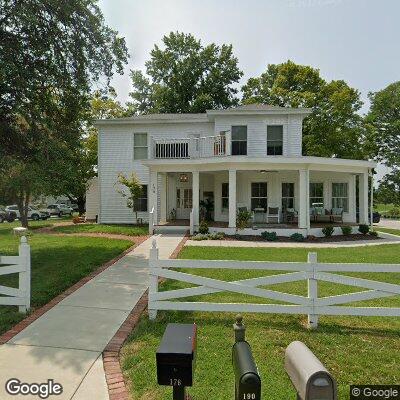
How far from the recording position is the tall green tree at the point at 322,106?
32.4 m

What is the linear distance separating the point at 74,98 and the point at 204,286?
31.0 ft

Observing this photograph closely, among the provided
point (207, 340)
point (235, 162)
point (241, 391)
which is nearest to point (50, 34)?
point (235, 162)

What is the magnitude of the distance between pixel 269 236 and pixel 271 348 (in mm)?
12169

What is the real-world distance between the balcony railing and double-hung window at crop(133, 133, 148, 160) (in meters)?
2.38

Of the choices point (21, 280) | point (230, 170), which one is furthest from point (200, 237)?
point (21, 280)

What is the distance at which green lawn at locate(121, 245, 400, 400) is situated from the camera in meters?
3.93

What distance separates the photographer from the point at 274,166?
683 inches

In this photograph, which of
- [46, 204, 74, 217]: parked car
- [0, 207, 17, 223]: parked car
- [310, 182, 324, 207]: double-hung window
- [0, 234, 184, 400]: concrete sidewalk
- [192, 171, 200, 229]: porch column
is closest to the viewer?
[0, 234, 184, 400]: concrete sidewalk

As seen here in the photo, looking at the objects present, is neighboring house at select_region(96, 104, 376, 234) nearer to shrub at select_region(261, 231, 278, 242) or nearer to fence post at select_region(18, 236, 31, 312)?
shrub at select_region(261, 231, 278, 242)

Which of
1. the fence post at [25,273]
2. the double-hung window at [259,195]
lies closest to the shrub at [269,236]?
the double-hung window at [259,195]

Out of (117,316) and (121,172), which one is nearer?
(117,316)

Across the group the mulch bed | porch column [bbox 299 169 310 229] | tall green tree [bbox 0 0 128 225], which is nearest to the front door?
the mulch bed

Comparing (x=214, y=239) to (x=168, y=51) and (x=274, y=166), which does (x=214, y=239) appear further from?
(x=168, y=51)

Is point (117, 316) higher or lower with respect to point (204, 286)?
lower
